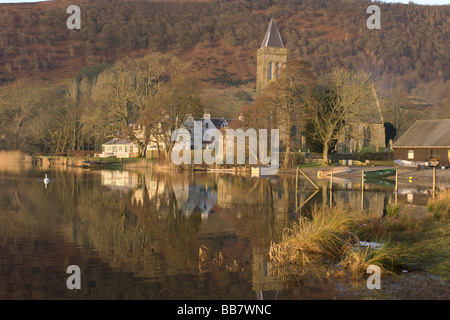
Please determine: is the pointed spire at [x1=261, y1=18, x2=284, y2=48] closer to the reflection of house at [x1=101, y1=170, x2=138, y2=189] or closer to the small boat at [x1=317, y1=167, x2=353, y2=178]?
the small boat at [x1=317, y1=167, x2=353, y2=178]

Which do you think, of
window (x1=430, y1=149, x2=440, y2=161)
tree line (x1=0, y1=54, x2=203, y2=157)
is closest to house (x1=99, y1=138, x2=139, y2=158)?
tree line (x1=0, y1=54, x2=203, y2=157)

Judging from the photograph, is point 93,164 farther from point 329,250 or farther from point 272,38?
point 329,250

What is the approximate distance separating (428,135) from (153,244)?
43176mm

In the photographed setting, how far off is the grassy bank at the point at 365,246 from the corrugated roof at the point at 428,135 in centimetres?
3504

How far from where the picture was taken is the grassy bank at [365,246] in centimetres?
1129

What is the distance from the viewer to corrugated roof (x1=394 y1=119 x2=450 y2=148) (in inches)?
1893

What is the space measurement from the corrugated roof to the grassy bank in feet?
115

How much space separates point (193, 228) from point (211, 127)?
62.9m

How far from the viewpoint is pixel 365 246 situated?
12727 millimetres

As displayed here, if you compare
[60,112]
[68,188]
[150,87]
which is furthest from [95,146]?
[68,188]

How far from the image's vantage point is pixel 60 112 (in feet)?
284

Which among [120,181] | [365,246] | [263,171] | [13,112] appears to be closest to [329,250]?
[365,246]

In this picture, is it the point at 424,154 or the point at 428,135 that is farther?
the point at 428,135
